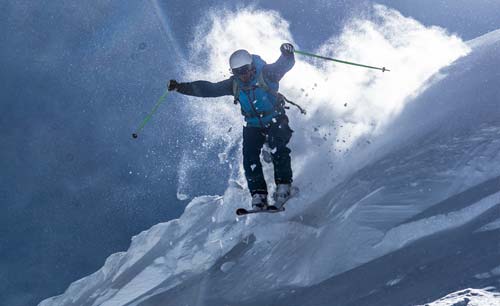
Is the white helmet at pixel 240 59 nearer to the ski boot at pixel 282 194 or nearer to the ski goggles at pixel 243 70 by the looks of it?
the ski goggles at pixel 243 70

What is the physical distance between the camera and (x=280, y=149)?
1071 cm

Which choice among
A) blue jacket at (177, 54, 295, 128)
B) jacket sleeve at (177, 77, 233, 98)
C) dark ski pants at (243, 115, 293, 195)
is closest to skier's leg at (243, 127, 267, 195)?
dark ski pants at (243, 115, 293, 195)

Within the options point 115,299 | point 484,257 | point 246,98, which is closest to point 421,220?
point 484,257

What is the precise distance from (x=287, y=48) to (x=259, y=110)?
136cm

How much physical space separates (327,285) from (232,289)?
4101 millimetres

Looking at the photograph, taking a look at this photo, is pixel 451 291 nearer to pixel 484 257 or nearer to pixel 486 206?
pixel 484 257

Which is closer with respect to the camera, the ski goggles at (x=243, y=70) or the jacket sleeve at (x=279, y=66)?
the ski goggles at (x=243, y=70)

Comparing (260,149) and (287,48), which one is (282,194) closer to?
(260,149)

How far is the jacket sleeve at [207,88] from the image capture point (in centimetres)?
1067

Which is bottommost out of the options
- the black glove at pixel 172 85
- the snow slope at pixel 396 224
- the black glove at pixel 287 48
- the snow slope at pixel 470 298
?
the snow slope at pixel 470 298

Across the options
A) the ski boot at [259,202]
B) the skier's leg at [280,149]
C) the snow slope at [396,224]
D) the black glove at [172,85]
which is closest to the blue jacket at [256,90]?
the black glove at [172,85]

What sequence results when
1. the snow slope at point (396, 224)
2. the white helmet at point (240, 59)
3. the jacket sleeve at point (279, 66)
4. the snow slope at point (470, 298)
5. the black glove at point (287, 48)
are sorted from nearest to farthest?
the snow slope at point (470, 298) → the snow slope at point (396, 224) → the white helmet at point (240, 59) → the black glove at point (287, 48) → the jacket sleeve at point (279, 66)

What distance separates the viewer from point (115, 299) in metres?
29.2

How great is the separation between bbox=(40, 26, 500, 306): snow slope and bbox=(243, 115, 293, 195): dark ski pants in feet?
7.20
